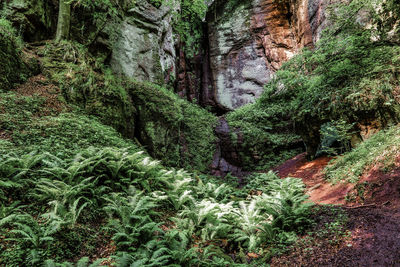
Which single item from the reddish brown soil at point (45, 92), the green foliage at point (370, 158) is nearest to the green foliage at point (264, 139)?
the green foliage at point (370, 158)

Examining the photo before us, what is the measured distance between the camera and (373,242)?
319 centimetres

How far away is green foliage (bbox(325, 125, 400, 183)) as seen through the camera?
195 inches

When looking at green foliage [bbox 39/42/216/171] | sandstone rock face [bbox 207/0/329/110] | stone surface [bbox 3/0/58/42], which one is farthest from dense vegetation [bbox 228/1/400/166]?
stone surface [bbox 3/0/58/42]

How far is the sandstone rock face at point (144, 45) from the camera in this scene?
481 inches

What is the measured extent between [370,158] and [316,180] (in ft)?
7.13

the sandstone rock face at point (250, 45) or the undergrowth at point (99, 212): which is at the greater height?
the sandstone rock face at point (250, 45)

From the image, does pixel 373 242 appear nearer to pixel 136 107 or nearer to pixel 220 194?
pixel 220 194

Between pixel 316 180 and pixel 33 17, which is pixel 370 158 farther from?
pixel 33 17

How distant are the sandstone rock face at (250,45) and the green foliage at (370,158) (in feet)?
41.1

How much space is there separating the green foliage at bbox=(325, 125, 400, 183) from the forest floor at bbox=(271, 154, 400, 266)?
0.23 meters

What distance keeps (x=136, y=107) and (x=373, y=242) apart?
9289 mm

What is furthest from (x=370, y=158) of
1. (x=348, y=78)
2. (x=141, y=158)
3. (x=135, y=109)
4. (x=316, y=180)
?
(x=135, y=109)

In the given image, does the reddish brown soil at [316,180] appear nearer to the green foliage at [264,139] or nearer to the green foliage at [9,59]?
the green foliage at [264,139]

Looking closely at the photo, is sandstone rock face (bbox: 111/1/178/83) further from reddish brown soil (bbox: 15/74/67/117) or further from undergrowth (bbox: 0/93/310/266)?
undergrowth (bbox: 0/93/310/266)
